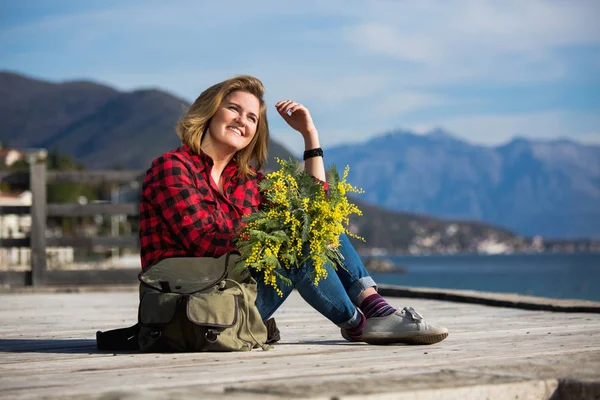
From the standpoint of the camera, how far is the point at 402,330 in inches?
167

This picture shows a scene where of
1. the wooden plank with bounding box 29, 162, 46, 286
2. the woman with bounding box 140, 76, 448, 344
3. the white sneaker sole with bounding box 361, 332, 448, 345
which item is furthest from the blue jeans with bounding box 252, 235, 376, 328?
the wooden plank with bounding box 29, 162, 46, 286

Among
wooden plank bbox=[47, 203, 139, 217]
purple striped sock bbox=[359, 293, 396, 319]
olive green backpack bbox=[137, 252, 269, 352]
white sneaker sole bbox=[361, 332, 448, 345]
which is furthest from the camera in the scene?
wooden plank bbox=[47, 203, 139, 217]

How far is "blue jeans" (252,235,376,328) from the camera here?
412 centimetres

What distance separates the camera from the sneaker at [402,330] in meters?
4.22

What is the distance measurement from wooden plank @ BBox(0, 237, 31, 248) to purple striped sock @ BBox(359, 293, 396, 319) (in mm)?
6619

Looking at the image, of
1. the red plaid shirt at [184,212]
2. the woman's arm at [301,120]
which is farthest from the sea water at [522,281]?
the red plaid shirt at [184,212]

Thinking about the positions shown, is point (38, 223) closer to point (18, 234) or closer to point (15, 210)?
point (15, 210)

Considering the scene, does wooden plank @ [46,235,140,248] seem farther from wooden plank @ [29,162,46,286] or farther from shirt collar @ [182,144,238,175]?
shirt collar @ [182,144,238,175]

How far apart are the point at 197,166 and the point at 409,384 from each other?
5.88ft

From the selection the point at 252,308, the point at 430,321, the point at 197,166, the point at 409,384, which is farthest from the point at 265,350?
the point at 430,321

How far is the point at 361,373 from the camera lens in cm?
321

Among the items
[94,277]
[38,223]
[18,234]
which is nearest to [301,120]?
[38,223]

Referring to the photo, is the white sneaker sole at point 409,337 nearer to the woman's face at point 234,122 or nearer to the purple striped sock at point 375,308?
the purple striped sock at point 375,308

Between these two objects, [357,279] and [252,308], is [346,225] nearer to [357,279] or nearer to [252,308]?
[357,279]
